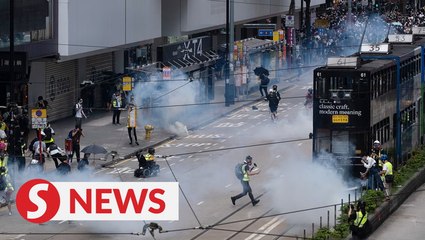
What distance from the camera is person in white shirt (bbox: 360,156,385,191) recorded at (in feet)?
125

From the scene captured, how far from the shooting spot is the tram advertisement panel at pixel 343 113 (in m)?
38.6

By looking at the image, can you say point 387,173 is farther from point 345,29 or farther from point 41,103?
point 345,29

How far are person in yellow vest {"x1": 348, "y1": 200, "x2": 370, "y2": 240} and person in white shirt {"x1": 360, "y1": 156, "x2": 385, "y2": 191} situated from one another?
4.28m

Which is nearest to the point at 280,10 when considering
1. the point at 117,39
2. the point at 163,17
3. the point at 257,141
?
the point at 163,17

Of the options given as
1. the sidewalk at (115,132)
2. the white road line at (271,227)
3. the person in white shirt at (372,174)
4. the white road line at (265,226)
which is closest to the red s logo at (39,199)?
the white road line at (265,226)

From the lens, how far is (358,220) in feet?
109

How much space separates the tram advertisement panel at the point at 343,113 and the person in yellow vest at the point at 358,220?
522cm

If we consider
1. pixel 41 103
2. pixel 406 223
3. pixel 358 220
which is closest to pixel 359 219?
pixel 358 220

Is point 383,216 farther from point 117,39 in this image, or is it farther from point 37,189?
point 117,39

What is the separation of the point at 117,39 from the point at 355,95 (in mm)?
Result: 22551

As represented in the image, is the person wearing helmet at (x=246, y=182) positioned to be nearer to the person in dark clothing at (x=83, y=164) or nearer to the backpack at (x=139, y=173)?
the person in dark clothing at (x=83, y=164)

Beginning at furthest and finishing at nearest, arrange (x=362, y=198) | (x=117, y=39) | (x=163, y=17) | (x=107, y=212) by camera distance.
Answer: (x=163, y=17) → (x=117, y=39) → (x=362, y=198) → (x=107, y=212)

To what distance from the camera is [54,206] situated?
26.2 m

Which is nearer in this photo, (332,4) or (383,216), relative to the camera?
(383,216)
